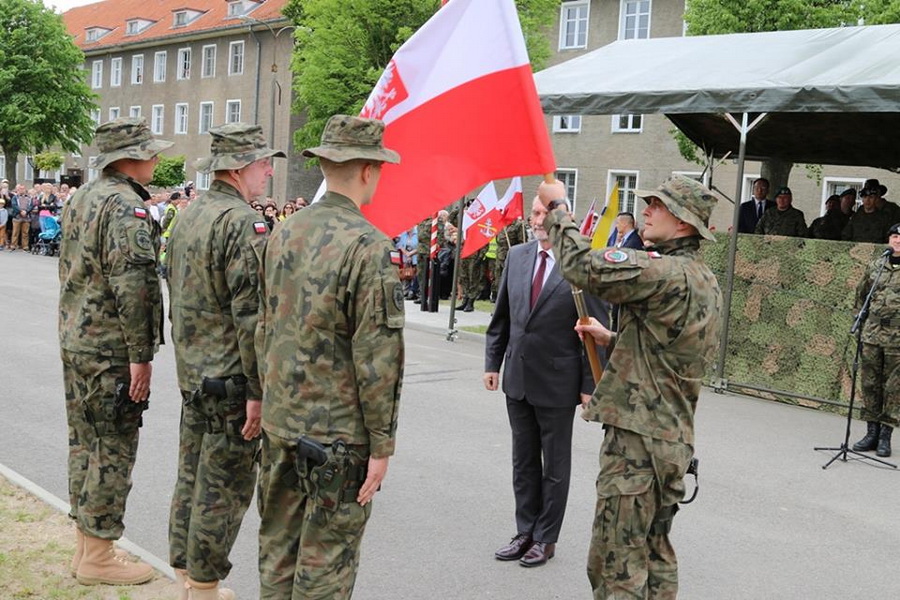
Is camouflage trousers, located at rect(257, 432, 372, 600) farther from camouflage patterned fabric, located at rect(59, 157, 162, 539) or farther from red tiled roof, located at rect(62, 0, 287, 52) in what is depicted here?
red tiled roof, located at rect(62, 0, 287, 52)

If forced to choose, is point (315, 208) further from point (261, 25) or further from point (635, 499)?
point (261, 25)

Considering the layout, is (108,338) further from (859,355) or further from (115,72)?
(115,72)

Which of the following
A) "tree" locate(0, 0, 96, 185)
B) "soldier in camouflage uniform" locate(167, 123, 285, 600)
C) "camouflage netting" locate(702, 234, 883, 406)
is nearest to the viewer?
"soldier in camouflage uniform" locate(167, 123, 285, 600)

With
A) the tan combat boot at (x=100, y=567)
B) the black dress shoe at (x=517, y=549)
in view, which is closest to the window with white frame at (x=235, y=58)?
the black dress shoe at (x=517, y=549)

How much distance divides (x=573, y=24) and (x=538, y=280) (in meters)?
35.2

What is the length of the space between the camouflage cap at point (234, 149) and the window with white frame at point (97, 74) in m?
63.5

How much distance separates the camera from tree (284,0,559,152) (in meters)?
34.1

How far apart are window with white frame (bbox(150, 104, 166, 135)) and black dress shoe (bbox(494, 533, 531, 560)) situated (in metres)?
Result: 55.5

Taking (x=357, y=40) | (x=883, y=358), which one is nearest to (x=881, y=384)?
(x=883, y=358)

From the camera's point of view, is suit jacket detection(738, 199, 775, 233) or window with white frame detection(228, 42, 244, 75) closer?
suit jacket detection(738, 199, 775, 233)

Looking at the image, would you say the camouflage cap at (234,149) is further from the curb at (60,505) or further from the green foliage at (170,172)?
the green foliage at (170,172)

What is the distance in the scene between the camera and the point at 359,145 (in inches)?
147

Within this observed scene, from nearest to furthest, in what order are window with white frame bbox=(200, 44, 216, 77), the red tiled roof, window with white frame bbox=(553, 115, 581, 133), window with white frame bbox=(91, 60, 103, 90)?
window with white frame bbox=(553, 115, 581, 133), the red tiled roof, window with white frame bbox=(200, 44, 216, 77), window with white frame bbox=(91, 60, 103, 90)

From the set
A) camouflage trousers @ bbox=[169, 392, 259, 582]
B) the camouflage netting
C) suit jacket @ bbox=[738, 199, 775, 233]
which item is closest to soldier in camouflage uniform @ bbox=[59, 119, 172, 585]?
camouflage trousers @ bbox=[169, 392, 259, 582]
